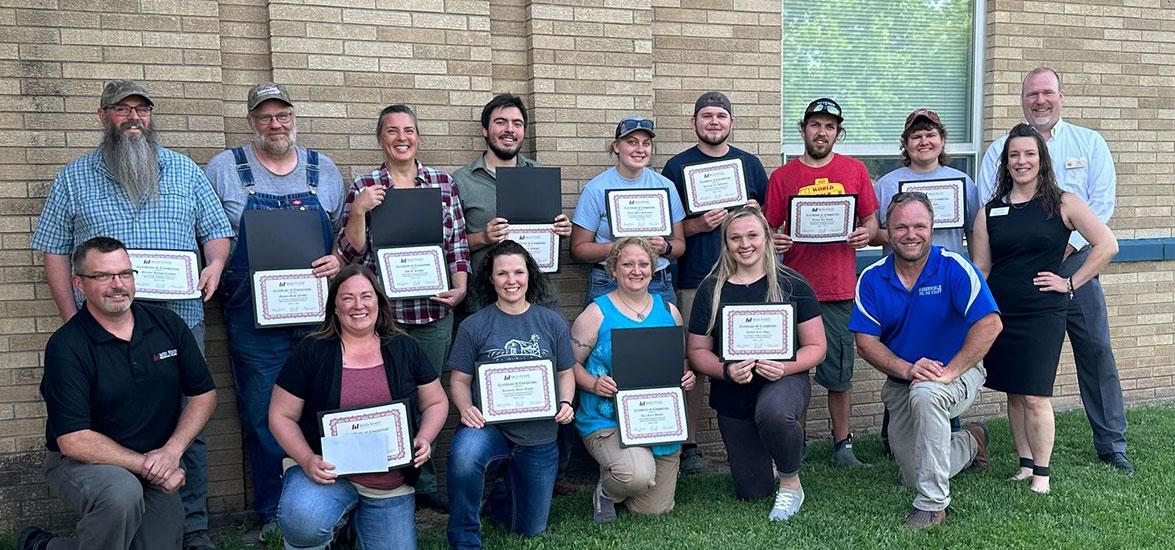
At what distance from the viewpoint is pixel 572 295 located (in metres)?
5.91

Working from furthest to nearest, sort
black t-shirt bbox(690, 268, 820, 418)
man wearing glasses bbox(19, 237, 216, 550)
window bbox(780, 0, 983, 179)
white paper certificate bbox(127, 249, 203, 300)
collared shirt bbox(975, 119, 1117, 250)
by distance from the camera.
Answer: window bbox(780, 0, 983, 179), collared shirt bbox(975, 119, 1117, 250), black t-shirt bbox(690, 268, 820, 418), white paper certificate bbox(127, 249, 203, 300), man wearing glasses bbox(19, 237, 216, 550)

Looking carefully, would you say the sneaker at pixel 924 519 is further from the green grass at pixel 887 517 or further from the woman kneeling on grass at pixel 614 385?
the woman kneeling on grass at pixel 614 385

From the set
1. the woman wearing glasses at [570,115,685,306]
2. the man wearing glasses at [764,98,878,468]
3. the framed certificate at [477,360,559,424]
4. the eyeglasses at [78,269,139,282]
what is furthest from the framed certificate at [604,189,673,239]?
the eyeglasses at [78,269,139,282]

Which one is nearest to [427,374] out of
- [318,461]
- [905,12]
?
[318,461]

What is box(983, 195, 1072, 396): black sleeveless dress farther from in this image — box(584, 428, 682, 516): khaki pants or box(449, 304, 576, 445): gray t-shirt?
box(449, 304, 576, 445): gray t-shirt

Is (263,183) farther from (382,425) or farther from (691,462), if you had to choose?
(691,462)

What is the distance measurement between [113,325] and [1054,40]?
6.66 metres

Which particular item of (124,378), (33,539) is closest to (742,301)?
(124,378)

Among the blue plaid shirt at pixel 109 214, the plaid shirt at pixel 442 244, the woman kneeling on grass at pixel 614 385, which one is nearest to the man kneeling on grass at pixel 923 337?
the woman kneeling on grass at pixel 614 385

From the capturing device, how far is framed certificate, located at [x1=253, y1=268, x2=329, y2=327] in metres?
4.62

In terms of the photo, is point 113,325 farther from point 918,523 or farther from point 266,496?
point 918,523

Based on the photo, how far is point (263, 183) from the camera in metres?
4.82

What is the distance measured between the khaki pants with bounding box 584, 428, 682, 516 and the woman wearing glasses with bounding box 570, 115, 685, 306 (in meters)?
0.91

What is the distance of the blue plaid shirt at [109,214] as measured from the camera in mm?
4426
